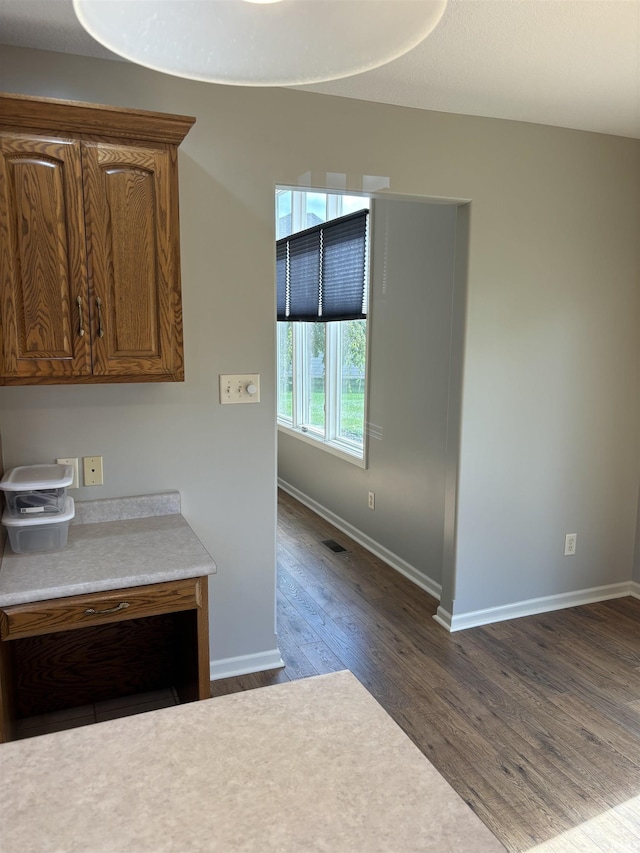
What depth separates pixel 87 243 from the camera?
6.80 ft

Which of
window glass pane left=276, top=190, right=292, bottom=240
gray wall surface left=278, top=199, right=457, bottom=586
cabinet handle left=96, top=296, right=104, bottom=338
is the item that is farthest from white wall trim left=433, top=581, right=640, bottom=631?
window glass pane left=276, top=190, right=292, bottom=240

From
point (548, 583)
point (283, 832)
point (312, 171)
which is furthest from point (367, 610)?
point (283, 832)

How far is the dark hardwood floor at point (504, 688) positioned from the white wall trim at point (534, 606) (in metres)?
0.04

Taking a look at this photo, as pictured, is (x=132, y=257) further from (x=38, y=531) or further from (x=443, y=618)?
(x=443, y=618)

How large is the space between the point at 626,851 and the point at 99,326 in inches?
90.8

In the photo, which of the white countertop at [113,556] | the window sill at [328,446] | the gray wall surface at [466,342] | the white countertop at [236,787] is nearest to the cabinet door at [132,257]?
the gray wall surface at [466,342]

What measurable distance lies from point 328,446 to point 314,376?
77 cm

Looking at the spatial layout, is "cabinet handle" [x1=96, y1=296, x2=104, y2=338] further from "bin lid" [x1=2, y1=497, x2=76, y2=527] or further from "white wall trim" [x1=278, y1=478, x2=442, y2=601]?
"white wall trim" [x1=278, y1=478, x2=442, y2=601]

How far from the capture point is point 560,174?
3146 mm

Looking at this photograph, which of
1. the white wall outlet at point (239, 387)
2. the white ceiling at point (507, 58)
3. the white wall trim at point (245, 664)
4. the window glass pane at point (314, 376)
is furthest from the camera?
the window glass pane at point (314, 376)

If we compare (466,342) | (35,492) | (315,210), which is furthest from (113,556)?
(315,210)

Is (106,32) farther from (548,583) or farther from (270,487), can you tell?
(548,583)

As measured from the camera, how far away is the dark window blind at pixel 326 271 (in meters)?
4.29

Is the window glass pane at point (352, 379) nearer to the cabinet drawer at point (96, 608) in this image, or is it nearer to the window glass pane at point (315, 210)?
the window glass pane at point (315, 210)
